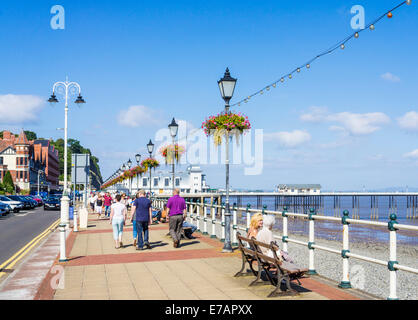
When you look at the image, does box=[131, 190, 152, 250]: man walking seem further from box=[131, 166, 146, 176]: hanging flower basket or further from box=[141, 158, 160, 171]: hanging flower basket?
box=[131, 166, 146, 176]: hanging flower basket

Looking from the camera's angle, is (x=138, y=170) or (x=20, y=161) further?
(x=20, y=161)

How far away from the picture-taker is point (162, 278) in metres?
9.26

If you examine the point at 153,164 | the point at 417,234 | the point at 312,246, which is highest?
the point at 153,164

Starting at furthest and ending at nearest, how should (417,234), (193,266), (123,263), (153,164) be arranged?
1. (417,234)
2. (153,164)
3. (123,263)
4. (193,266)

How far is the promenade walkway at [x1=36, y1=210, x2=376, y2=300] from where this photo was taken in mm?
7746

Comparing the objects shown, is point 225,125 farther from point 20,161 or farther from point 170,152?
point 20,161

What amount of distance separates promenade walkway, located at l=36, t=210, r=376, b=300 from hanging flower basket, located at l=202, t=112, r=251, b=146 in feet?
11.5

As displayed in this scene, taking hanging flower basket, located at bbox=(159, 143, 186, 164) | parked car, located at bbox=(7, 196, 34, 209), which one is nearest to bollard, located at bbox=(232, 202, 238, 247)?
hanging flower basket, located at bbox=(159, 143, 186, 164)

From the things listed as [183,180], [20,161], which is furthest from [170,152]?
[183,180]

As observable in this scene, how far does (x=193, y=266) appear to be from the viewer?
424 inches

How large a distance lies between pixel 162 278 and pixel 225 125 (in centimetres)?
571
